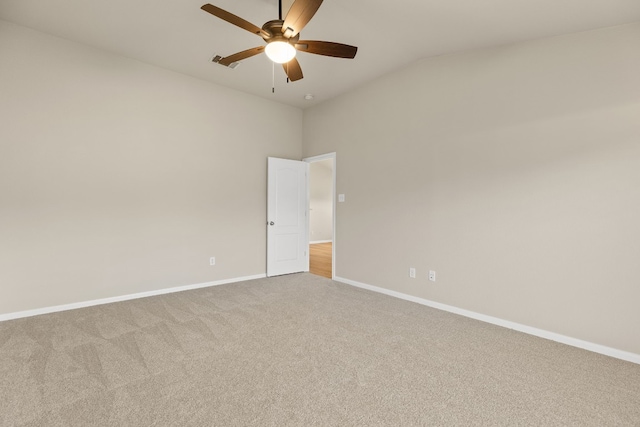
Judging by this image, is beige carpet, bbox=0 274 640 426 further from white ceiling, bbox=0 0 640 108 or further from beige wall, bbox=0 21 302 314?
white ceiling, bbox=0 0 640 108

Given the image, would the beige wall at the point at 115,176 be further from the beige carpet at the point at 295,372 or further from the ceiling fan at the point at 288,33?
the ceiling fan at the point at 288,33

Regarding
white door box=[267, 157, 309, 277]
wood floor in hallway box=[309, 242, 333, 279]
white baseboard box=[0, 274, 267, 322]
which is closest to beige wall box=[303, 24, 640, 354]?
wood floor in hallway box=[309, 242, 333, 279]

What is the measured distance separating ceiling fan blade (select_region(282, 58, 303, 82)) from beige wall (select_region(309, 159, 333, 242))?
646 cm

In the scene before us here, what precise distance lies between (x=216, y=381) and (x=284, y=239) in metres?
3.22

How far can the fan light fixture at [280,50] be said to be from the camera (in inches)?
86.4

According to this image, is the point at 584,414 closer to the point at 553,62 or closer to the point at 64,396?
the point at 553,62

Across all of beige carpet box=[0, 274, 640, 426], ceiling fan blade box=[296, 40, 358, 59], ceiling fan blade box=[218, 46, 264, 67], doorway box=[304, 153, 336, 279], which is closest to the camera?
beige carpet box=[0, 274, 640, 426]

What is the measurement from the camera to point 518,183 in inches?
113

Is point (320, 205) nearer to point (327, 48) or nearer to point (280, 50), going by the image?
point (327, 48)

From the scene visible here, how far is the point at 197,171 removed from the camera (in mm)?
4277

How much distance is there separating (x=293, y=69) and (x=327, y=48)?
43cm

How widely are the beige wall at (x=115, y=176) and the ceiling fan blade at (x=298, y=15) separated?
Result: 264 centimetres

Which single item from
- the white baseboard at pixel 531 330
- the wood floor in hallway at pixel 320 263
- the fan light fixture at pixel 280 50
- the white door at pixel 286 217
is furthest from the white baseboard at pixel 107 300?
the fan light fixture at pixel 280 50

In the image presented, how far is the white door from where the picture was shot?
4969 millimetres
